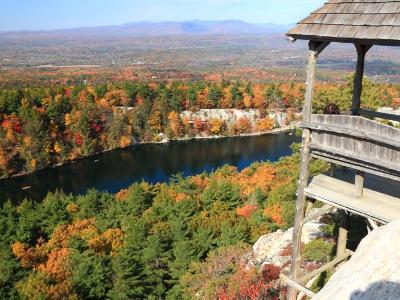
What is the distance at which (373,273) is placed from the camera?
22.2 feet

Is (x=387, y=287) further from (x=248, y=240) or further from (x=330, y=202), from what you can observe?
(x=248, y=240)

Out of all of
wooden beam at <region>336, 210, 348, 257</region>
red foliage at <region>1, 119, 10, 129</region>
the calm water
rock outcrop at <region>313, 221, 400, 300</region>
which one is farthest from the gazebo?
red foliage at <region>1, 119, 10, 129</region>

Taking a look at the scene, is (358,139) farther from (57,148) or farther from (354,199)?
(57,148)

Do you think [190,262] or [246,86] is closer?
[190,262]

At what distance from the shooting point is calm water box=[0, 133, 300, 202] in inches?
2510

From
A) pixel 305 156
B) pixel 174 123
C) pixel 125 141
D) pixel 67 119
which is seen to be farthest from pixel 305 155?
pixel 174 123

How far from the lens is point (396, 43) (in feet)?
27.8

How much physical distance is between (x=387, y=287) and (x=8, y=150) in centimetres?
7459

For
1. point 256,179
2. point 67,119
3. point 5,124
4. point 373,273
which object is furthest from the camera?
point 67,119

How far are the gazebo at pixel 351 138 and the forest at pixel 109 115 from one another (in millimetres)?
57870

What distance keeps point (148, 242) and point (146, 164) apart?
4611cm

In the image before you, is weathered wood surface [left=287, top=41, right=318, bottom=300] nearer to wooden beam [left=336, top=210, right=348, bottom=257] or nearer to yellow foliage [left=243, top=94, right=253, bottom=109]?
wooden beam [left=336, top=210, right=348, bottom=257]

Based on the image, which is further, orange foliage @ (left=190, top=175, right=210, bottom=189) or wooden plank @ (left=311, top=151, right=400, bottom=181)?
orange foliage @ (left=190, top=175, right=210, bottom=189)

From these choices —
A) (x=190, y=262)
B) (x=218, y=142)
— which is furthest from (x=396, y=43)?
(x=218, y=142)
